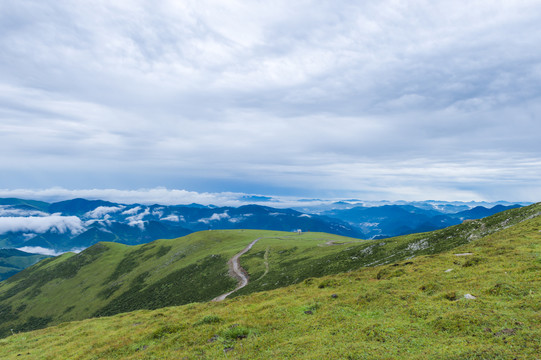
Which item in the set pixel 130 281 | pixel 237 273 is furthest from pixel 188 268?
pixel 130 281

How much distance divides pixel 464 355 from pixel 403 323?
17.2 ft

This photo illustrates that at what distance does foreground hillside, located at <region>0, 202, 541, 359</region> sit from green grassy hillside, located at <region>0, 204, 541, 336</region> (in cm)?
2563

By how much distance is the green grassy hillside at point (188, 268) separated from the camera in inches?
2284

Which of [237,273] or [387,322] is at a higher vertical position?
Answer: [387,322]

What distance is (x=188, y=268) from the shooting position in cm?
11219

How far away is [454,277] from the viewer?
84.1ft

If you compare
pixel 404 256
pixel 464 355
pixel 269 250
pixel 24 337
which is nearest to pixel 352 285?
pixel 464 355

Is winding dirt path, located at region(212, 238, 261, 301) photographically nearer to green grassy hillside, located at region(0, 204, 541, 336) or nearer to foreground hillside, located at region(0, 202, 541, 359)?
green grassy hillside, located at region(0, 204, 541, 336)

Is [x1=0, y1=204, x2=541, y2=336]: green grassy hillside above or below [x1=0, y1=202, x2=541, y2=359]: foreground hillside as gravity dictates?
below

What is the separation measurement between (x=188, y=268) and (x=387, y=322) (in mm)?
108211

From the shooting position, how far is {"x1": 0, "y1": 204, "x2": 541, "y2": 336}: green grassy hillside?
190 ft

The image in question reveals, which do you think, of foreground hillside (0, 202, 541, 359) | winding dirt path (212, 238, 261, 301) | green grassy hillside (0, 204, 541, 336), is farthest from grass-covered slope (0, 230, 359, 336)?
foreground hillside (0, 202, 541, 359)

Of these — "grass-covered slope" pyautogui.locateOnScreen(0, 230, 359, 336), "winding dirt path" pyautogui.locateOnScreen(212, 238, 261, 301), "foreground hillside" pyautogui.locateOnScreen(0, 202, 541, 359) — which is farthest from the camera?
"grass-covered slope" pyautogui.locateOnScreen(0, 230, 359, 336)

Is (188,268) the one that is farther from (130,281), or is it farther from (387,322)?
(387,322)
